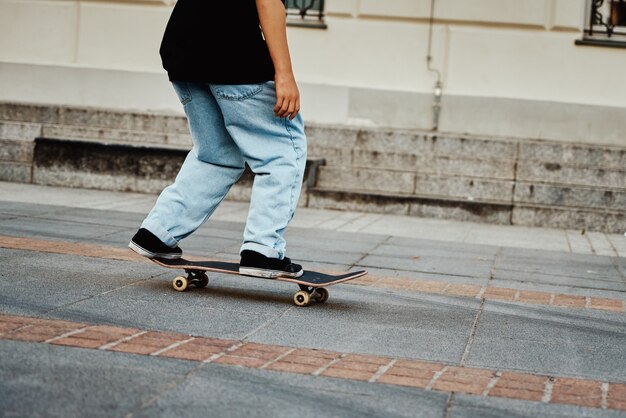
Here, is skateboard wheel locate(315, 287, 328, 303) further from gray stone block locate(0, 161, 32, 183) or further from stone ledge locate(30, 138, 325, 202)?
gray stone block locate(0, 161, 32, 183)

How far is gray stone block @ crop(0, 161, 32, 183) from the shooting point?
11685mm

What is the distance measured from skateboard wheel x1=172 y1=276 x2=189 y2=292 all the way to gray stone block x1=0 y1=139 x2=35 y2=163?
23.1 ft

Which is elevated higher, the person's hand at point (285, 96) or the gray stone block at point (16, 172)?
the person's hand at point (285, 96)

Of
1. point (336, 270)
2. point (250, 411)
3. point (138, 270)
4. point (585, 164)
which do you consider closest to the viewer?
point (250, 411)

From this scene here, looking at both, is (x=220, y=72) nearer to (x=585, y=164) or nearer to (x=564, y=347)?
(x=564, y=347)

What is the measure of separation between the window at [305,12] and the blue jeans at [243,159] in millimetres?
7839

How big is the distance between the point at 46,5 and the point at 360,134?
4.58 m

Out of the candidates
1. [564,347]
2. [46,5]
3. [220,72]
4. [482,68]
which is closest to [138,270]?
[220,72]

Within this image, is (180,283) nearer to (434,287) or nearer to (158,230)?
(158,230)

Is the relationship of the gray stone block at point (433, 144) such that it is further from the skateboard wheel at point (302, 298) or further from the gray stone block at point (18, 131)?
the skateboard wheel at point (302, 298)

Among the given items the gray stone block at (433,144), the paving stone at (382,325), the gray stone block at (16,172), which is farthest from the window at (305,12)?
the paving stone at (382,325)

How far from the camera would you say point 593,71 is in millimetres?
12375

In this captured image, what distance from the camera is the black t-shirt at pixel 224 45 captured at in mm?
5098

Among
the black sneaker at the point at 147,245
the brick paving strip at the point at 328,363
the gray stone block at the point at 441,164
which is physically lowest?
the brick paving strip at the point at 328,363
